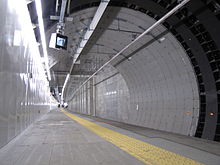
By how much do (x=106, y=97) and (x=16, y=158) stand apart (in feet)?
53.4

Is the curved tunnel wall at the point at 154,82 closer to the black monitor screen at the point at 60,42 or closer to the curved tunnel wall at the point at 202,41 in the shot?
the curved tunnel wall at the point at 202,41

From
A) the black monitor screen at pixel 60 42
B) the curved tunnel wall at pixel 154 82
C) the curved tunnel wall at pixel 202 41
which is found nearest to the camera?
the curved tunnel wall at pixel 202 41

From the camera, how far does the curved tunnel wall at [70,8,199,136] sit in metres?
9.13

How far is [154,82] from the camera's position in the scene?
1177 centimetres

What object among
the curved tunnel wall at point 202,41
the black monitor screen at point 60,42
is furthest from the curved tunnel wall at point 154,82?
the black monitor screen at point 60,42

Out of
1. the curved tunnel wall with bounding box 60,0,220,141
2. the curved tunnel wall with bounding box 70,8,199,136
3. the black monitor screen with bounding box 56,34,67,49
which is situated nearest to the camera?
the curved tunnel wall with bounding box 60,0,220,141

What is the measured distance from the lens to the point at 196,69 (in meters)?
8.73

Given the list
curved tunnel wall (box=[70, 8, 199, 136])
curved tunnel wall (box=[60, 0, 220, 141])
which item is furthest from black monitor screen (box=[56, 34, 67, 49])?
curved tunnel wall (box=[70, 8, 199, 136])

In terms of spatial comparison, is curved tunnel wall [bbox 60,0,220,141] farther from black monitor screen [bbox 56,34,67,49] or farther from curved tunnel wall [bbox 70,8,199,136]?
black monitor screen [bbox 56,34,67,49]

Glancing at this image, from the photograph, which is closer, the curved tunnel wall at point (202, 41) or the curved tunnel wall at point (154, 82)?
the curved tunnel wall at point (202, 41)

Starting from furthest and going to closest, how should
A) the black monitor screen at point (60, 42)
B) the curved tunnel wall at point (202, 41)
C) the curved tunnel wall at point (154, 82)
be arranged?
the curved tunnel wall at point (154, 82)
the black monitor screen at point (60, 42)
the curved tunnel wall at point (202, 41)

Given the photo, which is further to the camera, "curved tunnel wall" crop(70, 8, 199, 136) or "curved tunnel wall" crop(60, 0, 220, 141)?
"curved tunnel wall" crop(70, 8, 199, 136)

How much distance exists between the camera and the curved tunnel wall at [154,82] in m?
9.13

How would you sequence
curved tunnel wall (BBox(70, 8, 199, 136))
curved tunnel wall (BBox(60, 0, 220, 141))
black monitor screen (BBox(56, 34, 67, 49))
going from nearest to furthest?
curved tunnel wall (BBox(60, 0, 220, 141)), black monitor screen (BBox(56, 34, 67, 49)), curved tunnel wall (BBox(70, 8, 199, 136))
